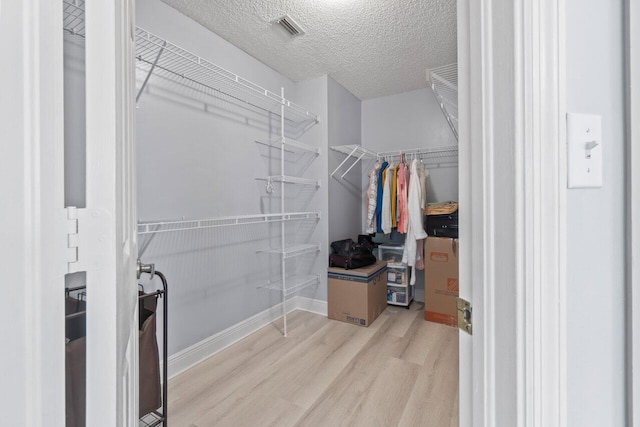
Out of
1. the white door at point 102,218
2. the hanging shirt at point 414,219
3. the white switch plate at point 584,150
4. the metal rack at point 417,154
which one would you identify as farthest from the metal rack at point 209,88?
the white switch plate at point 584,150

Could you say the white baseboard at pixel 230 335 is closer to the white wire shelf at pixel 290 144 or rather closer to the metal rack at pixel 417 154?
the metal rack at pixel 417 154

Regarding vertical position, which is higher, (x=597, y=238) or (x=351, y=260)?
(x=597, y=238)

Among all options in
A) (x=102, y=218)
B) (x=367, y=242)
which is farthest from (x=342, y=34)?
(x=102, y=218)

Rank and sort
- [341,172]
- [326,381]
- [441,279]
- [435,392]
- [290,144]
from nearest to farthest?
[435,392]
[326,381]
[290,144]
[441,279]
[341,172]

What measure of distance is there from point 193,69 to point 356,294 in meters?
2.19

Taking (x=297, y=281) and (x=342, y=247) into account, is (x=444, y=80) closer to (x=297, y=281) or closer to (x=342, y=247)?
(x=342, y=247)

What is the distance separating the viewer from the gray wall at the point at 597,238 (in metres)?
0.43

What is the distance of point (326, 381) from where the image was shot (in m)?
1.72

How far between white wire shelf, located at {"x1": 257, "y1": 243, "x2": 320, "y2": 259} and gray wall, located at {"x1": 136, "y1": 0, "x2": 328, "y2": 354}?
0.13 metres

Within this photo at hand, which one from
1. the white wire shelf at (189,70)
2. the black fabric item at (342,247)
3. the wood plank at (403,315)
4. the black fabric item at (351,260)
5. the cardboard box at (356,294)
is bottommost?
the wood plank at (403,315)

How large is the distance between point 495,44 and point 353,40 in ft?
6.84

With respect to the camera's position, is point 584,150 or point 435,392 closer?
point 584,150

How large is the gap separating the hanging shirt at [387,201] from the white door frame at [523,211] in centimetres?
244
